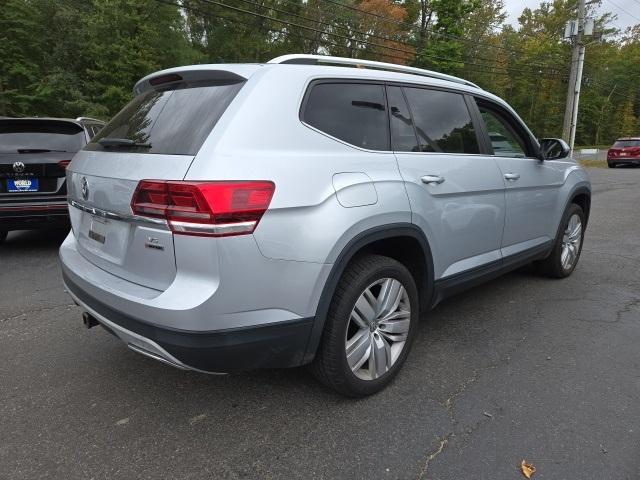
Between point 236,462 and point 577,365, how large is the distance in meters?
2.23

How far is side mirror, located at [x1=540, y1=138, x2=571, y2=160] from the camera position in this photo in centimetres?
406

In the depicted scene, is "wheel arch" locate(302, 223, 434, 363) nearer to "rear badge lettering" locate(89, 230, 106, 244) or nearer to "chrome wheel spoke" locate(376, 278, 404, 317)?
"chrome wheel spoke" locate(376, 278, 404, 317)

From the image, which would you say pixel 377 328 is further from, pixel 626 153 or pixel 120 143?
pixel 626 153

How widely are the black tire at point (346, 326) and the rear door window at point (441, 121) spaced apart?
2.73 feet

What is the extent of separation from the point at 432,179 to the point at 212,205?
56.5 inches

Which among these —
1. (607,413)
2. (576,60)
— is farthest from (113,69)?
(607,413)

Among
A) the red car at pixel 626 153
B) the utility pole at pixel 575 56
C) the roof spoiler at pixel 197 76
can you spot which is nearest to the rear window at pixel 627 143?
the red car at pixel 626 153

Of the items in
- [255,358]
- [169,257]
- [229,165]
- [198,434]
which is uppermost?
[229,165]

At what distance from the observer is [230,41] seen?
30688 millimetres

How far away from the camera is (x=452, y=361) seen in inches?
119

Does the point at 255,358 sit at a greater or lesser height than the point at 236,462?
greater

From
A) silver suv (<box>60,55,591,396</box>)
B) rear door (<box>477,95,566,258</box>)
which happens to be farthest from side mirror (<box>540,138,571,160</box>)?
silver suv (<box>60,55,591,396</box>)

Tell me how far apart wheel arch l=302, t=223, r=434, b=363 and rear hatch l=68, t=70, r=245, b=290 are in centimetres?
71

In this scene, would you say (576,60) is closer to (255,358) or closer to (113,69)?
(113,69)
